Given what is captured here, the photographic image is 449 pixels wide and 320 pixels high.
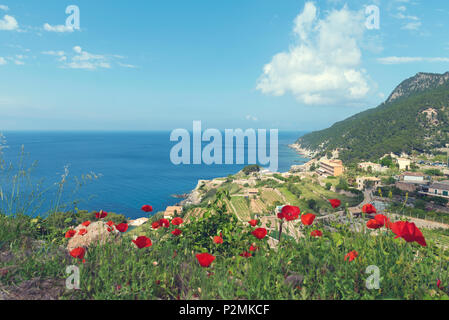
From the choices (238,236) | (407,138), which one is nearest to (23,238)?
(238,236)

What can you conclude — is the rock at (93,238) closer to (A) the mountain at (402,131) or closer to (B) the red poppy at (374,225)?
(B) the red poppy at (374,225)

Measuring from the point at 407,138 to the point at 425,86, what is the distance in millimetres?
73439

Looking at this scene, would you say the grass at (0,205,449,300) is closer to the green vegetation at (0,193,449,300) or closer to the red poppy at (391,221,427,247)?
the green vegetation at (0,193,449,300)

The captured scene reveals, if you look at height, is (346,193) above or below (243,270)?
below

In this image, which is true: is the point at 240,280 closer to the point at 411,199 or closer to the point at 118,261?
the point at 118,261

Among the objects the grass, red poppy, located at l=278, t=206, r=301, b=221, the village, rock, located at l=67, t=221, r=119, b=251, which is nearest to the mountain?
the village

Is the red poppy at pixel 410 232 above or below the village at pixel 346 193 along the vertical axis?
above
